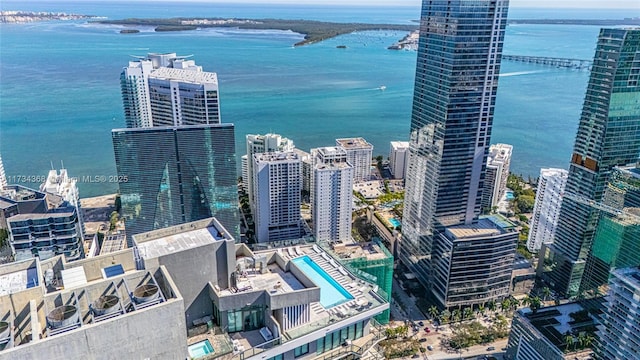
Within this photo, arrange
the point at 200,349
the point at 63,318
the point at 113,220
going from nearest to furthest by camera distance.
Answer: the point at 63,318 < the point at 200,349 < the point at 113,220

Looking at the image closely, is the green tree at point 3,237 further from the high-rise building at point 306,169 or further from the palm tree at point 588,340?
the palm tree at point 588,340

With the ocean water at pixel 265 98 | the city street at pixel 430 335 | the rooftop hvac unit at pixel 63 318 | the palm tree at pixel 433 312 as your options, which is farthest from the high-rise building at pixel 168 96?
the rooftop hvac unit at pixel 63 318

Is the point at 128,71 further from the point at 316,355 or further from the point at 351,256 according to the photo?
the point at 316,355

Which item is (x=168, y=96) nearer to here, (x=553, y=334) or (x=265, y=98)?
(x=553, y=334)

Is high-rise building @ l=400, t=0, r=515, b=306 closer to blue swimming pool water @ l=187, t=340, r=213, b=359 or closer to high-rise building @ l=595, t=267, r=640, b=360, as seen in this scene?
high-rise building @ l=595, t=267, r=640, b=360

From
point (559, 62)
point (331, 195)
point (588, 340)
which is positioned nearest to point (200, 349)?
point (588, 340)

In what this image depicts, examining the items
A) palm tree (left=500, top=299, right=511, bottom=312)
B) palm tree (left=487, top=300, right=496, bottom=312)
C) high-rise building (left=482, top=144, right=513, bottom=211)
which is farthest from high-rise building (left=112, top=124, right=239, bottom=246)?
high-rise building (left=482, top=144, right=513, bottom=211)
